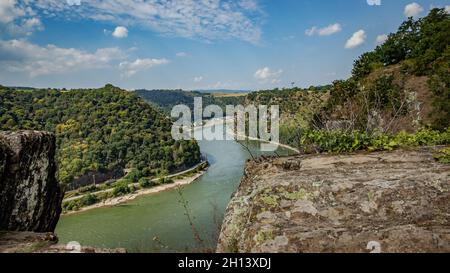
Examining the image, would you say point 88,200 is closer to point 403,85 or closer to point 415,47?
point 403,85

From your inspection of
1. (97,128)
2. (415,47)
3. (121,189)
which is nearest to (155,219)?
(121,189)

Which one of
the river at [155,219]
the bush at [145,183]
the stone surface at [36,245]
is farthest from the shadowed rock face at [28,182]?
the bush at [145,183]

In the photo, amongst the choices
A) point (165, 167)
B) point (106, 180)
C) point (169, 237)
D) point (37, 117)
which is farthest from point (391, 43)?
point (37, 117)

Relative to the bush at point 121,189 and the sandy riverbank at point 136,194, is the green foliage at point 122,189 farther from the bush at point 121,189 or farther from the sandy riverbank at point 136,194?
the sandy riverbank at point 136,194

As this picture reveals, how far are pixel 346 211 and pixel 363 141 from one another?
2940 mm

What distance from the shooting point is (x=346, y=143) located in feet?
19.9

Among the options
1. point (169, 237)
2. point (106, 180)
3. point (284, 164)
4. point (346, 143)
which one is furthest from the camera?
point (106, 180)

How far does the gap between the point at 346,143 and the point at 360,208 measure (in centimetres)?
269

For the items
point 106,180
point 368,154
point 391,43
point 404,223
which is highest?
point 391,43

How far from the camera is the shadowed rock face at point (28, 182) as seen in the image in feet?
18.3

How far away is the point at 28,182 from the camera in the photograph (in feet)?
20.2

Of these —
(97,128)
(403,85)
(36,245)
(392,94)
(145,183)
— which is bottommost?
(145,183)

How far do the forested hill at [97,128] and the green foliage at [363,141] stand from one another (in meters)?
56.2
